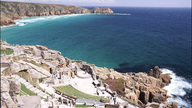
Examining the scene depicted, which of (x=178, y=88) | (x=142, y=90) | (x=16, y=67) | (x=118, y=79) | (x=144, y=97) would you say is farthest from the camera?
(x=178, y=88)

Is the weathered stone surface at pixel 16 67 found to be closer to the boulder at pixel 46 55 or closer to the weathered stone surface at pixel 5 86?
the boulder at pixel 46 55

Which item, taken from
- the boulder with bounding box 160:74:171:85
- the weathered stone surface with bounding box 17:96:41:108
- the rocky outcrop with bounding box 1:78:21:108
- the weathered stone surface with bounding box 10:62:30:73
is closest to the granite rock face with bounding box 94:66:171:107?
the boulder with bounding box 160:74:171:85

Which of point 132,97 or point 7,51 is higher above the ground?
point 7,51

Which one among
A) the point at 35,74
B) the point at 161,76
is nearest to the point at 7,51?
the point at 35,74

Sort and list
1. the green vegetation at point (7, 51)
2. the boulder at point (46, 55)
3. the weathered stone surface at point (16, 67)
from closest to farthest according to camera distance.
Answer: the weathered stone surface at point (16, 67)
the boulder at point (46, 55)
the green vegetation at point (7, 51)

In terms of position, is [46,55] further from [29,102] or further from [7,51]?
[29,102]

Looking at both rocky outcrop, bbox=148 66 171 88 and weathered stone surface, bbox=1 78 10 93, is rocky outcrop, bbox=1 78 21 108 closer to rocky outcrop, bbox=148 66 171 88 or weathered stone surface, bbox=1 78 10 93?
weathered stone surface, bbox=1 78 10 93

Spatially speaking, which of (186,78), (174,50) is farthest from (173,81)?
(174,50)

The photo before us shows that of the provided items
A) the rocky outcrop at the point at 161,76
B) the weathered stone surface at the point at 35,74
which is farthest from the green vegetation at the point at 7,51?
the rocky outcrop at the point at 161,76
